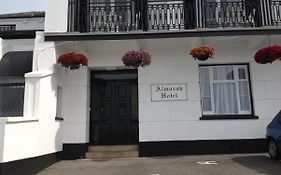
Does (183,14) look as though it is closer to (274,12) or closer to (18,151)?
(274,12)

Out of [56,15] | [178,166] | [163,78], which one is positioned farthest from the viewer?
[163,78]

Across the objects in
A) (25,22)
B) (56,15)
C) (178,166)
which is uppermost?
(25,22)

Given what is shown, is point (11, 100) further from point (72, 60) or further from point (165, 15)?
point (165, 15)

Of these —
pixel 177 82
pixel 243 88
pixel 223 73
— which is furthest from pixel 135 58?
pixel 243 88

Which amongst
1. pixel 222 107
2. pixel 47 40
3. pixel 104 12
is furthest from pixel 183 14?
pixel 47 40

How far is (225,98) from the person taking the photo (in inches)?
436

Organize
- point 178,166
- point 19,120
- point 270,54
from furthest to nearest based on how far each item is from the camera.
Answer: point 270,54
point 178,166
point 19,120

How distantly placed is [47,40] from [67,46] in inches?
31.2

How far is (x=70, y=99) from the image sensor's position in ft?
35.8

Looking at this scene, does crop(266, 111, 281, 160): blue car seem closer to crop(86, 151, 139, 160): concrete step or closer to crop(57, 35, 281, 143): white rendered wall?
crop(57, 35, 281, 143): white rendered wall

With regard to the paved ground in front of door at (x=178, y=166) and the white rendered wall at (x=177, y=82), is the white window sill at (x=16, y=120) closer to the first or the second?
the paved ground in front of door at (x=178, y=166)

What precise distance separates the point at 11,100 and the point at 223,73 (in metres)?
7.17

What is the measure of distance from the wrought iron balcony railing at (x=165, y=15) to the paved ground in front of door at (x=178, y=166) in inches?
175

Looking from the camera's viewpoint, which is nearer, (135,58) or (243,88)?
(135,58)
